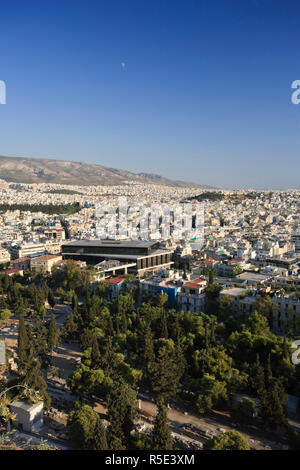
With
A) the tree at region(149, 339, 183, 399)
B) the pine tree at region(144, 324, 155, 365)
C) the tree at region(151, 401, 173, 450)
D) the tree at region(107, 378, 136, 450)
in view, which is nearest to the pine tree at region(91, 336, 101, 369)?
the pine tree at region(144, 324, 155, 365)

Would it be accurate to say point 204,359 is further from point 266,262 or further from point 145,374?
point 266,262

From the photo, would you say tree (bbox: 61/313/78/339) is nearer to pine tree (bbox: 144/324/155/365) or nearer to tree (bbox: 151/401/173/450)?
pine tree (bbox: 144/324/155/365)

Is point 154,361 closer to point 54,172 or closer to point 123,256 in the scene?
point 123,256

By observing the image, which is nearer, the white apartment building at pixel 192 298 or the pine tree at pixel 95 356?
the pine tree at pixel 95 356

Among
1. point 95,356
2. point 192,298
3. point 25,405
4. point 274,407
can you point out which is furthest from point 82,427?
point 192,298

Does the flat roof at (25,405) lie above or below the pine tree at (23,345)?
below

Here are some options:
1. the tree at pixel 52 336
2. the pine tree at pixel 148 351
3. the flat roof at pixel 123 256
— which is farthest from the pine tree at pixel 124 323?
the flat roof at pixel 123 256

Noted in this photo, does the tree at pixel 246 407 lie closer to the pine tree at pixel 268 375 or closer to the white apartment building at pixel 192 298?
the pine tree at pixel 268 375
